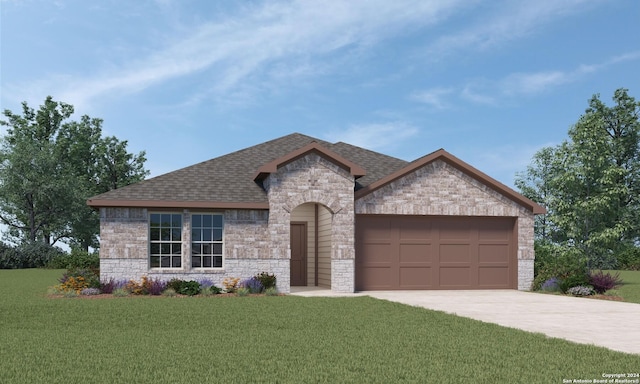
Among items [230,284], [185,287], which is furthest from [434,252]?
[185,287]

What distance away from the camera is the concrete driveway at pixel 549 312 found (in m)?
11.9

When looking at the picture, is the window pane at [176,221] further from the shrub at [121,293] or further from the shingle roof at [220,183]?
the shrub at [121,293]

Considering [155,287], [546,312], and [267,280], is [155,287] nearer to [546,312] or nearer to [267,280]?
[267,280]

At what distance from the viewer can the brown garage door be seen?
75.9 feet

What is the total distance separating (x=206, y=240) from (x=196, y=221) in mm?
728

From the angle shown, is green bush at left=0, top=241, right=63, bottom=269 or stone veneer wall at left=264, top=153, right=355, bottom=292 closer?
A: stone veneer wall at left=264, top=153, right=355, bottom=292

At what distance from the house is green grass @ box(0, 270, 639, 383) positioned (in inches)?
249

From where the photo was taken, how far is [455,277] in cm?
2389

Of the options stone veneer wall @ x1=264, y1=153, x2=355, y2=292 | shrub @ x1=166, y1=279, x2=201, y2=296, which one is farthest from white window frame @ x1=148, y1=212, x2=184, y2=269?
stone veneer wall @ x1=264, y1=153, x2=355, y2=292

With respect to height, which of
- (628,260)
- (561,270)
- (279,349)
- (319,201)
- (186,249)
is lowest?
(628,260)

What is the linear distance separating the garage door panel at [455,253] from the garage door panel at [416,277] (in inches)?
A: 30.2

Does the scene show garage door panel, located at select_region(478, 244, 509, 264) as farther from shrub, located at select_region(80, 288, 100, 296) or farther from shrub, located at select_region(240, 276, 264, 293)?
shrub, located at select_region(80, 288, 100, 296)

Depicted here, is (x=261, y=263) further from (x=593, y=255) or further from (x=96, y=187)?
(x=96, y=187)

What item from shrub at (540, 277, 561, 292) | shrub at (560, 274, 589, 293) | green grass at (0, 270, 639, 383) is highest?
green grass at (0, 270, 639, 383)
